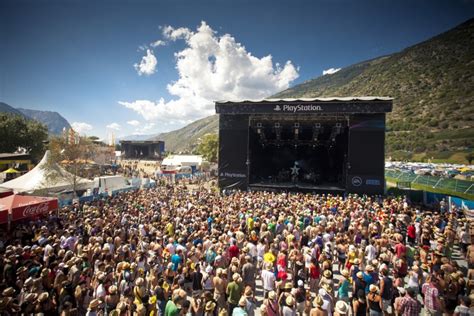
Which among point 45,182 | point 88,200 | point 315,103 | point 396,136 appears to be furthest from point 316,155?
point 396,136

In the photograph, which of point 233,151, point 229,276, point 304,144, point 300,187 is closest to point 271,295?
point 229,276

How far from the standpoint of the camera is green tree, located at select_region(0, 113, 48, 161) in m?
35.5

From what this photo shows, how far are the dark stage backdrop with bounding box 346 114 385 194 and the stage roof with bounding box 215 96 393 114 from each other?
2.94 ft

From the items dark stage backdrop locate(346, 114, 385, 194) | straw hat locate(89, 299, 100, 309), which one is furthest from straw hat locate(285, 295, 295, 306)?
dark stage backdrop locate(346, 114, 385, 194)

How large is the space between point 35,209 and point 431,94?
270 feet

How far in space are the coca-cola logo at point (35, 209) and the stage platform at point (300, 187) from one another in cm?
1524

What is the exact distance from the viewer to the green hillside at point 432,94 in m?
52.7

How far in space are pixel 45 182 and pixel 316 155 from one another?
22.8m

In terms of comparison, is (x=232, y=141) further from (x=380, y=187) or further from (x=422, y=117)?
(x=422, y=117)

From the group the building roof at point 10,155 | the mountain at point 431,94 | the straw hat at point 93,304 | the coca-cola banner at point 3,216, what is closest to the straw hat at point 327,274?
the straw hat at point 93,304

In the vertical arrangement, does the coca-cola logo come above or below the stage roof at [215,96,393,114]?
below

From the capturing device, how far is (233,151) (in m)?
22.5

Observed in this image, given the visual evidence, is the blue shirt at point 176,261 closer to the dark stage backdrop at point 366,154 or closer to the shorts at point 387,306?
the shorts at point 387,306

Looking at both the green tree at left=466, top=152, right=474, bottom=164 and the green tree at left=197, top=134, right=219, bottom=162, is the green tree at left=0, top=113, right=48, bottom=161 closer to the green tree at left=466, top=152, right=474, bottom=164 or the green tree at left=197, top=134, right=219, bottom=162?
the green tree at left=197, top=134, right=219, bottom=162
